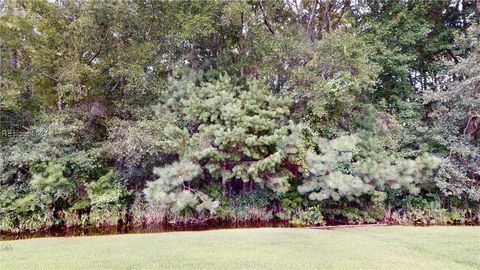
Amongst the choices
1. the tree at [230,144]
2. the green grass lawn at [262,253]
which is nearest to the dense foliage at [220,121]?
the tree at [230,144]

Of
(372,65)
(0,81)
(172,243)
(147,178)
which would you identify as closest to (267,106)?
(372,65)

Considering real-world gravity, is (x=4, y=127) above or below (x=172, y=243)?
above

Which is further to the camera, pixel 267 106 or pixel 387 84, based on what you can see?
pixel 387 84

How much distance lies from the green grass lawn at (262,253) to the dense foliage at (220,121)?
279cm

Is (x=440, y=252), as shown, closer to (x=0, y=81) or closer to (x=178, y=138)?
(x=178, y=138)

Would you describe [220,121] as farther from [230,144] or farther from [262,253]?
[262,253]

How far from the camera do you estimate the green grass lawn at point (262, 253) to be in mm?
3908

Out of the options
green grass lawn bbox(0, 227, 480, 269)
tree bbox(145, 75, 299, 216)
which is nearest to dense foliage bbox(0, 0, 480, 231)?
tree bbox(145, 75, 299, 216)

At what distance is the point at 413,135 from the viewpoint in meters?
9.75

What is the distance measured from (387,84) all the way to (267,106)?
4891 mm

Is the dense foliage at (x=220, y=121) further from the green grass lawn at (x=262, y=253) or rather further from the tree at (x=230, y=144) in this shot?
the green grass lawn at (x=262, y=253)

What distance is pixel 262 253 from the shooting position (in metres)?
4.43

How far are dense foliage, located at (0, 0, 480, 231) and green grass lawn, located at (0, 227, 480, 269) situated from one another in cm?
279

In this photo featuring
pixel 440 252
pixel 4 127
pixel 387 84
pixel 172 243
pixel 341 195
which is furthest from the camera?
pixel 387 84
